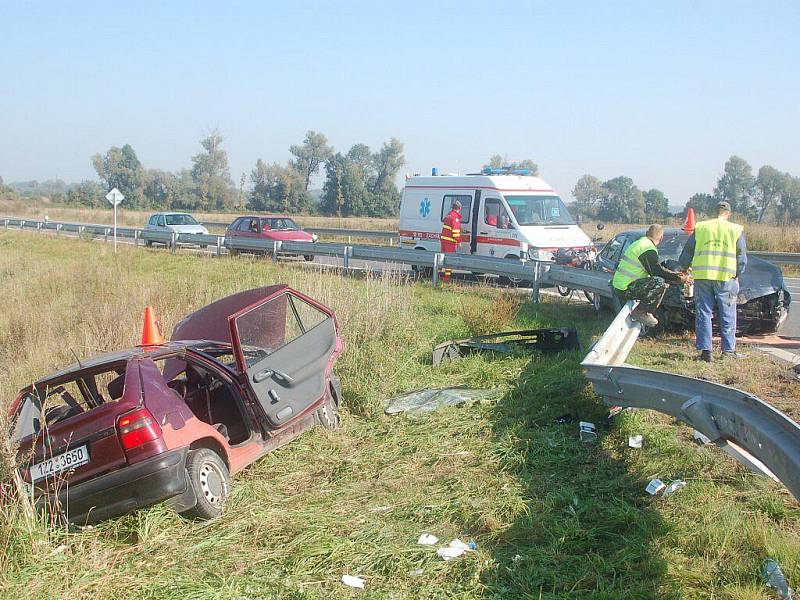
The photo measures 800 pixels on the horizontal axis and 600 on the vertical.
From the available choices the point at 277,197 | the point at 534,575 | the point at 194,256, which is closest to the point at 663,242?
the point at 534,575

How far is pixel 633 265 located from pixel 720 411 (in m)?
5.40

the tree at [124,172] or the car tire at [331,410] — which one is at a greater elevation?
the tree at [124,172]

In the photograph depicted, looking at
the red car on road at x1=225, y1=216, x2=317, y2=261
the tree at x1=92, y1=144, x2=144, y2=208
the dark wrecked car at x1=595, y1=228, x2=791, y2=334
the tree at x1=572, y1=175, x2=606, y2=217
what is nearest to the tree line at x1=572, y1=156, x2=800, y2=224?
the tree at x1=572, y1=175, x2=606, y2=217

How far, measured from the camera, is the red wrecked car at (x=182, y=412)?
15.2 feet

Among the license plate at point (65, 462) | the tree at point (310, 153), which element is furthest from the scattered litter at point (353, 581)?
the tree at point (310, 153)

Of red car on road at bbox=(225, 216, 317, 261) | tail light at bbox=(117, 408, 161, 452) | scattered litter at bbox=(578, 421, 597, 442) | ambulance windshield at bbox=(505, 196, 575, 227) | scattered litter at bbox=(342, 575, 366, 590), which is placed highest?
ambulance windshield at bbox=(505, 196, 575, 227)

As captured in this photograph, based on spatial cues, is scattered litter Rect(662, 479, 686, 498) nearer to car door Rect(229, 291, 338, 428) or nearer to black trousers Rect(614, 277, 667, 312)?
car door Rect(229, 291, 338, 428)

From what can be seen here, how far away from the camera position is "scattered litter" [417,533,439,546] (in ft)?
14.8

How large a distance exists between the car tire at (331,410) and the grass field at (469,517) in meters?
0.15

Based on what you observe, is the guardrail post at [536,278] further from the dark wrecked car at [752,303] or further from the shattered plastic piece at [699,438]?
the shattered plastic piece at [699,438]

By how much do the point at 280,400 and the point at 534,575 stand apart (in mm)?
2603

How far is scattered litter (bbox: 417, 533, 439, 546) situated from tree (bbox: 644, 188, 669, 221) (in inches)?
1443

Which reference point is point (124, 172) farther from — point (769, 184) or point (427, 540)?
point (427, 540)

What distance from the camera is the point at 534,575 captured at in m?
4.01
